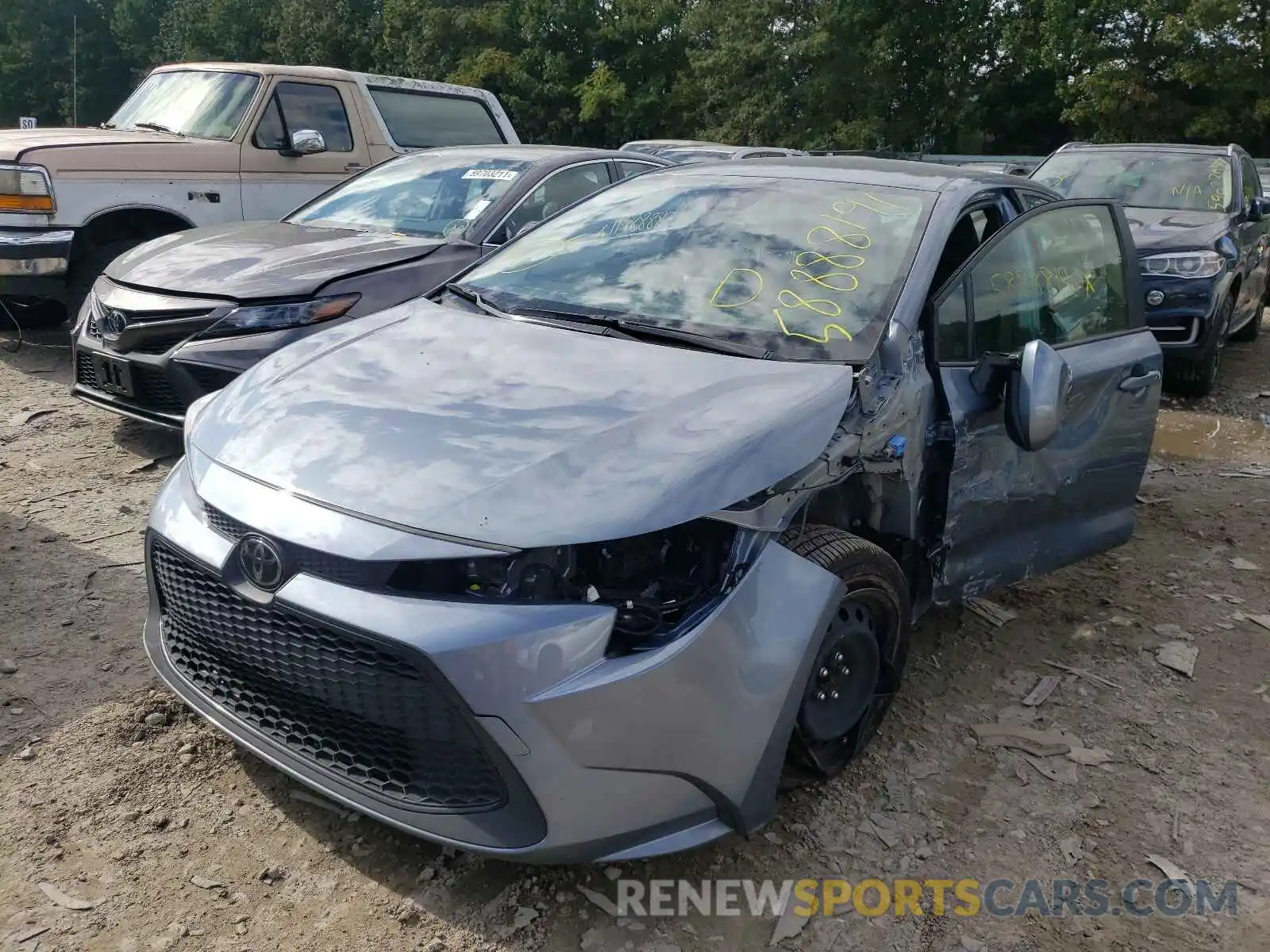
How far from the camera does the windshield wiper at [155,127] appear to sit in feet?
24.5

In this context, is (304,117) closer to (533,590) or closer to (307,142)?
(307,142)

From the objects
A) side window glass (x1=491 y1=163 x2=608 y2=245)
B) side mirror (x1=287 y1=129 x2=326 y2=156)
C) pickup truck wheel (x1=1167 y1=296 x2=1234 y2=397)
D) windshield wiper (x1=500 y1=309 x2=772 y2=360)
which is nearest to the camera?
windshield wiper (x1=500 y1=309 x2=772 y2=360)

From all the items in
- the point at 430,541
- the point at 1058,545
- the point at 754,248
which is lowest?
the point at 1058,545

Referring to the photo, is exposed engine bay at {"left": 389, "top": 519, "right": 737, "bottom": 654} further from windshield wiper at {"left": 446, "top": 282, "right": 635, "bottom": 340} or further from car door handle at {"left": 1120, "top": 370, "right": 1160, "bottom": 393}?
car door handle at {"left": 1120, "top": 370, "right": 1160, "bottom": 393}

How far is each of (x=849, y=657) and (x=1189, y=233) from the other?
6.45 m

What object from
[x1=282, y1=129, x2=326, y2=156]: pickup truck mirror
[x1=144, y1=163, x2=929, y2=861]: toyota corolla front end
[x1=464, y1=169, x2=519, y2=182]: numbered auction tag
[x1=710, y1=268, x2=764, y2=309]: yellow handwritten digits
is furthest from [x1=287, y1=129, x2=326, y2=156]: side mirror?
[x1=710, y1=268, x2=764, y2=309]: yellow handwritten digits

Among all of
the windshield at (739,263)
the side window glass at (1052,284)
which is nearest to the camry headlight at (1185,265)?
the side window glass at (1052,284)

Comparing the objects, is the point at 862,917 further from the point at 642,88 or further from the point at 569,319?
the point at 642,88

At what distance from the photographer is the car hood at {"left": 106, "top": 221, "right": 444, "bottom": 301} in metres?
4.93

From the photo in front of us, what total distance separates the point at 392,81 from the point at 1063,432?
6507 millimetres

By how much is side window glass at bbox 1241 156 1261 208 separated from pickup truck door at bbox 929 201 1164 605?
5.41m

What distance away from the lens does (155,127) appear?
25.1 ft

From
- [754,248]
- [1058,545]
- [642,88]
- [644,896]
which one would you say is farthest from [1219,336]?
[642,88]

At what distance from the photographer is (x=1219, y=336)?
7730mm
